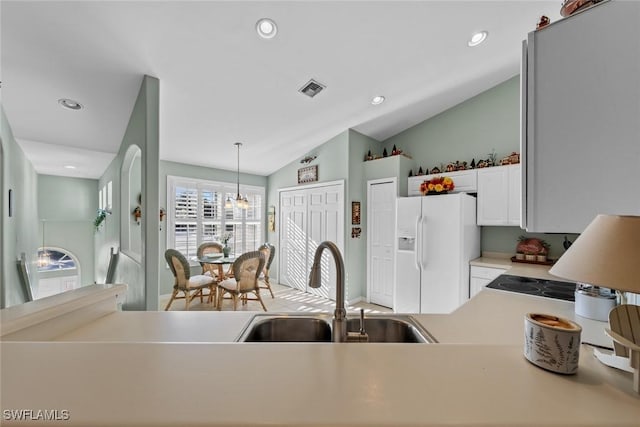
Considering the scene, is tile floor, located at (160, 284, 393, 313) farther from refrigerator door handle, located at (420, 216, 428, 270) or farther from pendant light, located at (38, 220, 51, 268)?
pendant light, located at (38, 220, 51, 268)

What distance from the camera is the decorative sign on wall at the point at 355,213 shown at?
4105mm

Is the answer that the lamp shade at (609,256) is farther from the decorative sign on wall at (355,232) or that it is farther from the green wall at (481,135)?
the decorative sign on wall at (355,232)

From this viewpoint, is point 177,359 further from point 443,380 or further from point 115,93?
point 115,93

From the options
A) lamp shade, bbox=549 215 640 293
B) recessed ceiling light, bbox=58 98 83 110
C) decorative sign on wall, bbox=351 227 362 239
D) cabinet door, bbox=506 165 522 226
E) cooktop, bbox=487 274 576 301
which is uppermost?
recessed ceiling light, bbox=58 98 83 110

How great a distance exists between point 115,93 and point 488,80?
4533mm

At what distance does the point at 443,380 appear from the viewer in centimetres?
55

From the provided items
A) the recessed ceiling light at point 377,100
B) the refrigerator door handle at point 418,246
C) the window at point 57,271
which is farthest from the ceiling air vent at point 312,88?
the window at point 57,271

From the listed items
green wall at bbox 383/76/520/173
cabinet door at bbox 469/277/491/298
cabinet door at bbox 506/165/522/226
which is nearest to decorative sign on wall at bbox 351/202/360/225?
green wall at bbox 383/76/520/173

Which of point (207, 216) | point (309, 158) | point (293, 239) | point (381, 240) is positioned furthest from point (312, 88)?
point (207, 216)

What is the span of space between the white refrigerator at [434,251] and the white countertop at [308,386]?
2509 mm

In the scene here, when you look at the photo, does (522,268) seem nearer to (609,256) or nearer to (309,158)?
(609,256)

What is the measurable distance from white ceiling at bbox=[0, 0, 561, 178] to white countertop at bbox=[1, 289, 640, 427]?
215 cm

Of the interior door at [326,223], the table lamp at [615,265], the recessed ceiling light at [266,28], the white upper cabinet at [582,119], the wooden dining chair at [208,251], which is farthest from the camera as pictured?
the wooden dining chair at [208,251]

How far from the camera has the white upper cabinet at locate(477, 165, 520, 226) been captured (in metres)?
2.97
